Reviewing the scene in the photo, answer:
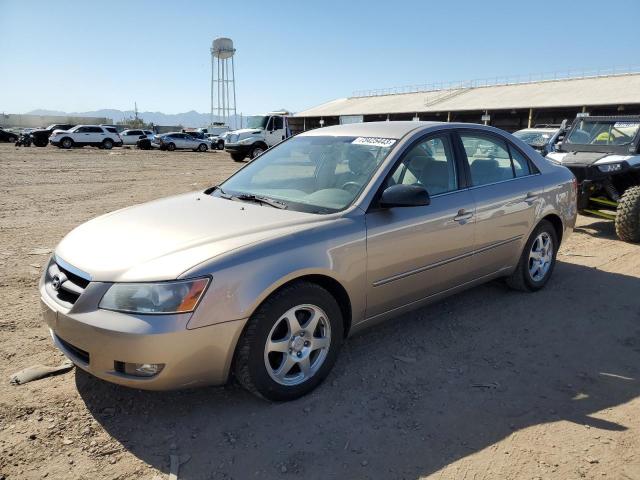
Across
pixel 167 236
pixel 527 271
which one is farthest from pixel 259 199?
pixel 527 271

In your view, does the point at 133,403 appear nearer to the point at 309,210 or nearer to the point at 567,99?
the point at 309,210

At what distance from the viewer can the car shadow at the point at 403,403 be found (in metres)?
2.60

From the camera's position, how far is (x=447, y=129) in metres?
4.16

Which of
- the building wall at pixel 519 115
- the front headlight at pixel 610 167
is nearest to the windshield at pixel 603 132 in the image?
the front headlight at pixel 610 167

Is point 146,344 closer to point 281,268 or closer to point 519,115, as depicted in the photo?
point 281,268

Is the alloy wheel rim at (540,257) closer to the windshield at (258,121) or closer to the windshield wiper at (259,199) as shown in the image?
the windshield wiper at (259,199)

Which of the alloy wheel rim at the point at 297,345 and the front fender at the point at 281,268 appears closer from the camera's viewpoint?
the front fender at the point at 281,268

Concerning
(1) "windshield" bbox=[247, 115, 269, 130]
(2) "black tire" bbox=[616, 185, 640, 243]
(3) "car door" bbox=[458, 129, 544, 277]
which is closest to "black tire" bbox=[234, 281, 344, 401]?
(3) "car door" bbox=[458, 129, 544, 277]

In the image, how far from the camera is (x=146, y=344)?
2.54 m

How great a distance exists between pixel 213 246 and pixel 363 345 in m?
1.60

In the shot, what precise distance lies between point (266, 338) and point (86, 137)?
36356 mm

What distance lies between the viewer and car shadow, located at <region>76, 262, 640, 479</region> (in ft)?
8.52

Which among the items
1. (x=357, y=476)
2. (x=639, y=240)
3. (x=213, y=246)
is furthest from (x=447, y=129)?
(x=639, y=240)

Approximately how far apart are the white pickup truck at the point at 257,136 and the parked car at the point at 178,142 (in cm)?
1261
